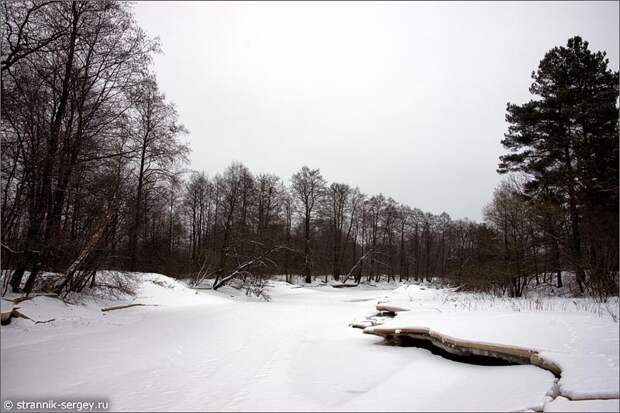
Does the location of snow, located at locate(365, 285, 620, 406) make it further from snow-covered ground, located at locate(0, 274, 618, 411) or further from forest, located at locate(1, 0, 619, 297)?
forest, located at locate(1, 0, 619, 297)

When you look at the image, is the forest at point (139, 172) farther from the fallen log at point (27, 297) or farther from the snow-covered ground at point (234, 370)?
the snow-covered ground at point (234, 370)

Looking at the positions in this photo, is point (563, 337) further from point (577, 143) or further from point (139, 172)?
point (139, 172)

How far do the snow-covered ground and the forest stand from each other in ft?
8.09

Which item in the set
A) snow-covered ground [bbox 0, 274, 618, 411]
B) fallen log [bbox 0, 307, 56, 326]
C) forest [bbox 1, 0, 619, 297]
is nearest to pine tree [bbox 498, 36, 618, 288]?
forest [bbox 1, 0, 619, 297]

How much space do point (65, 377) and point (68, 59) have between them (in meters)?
9.47

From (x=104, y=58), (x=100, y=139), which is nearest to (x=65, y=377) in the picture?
(x=100, y=139)

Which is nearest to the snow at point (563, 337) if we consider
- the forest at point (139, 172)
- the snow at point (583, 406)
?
the snow at point (583, 406)

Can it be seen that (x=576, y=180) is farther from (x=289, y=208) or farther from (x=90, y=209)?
(x=289, y=208)

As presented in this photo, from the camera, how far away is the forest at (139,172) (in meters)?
8.64

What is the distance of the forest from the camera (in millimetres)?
8641

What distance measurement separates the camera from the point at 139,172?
18719 millimetres

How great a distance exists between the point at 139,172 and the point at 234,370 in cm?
1632

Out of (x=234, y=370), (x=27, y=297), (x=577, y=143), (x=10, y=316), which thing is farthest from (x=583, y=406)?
(x=577, y=143)

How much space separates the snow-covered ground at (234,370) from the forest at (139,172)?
247 centimetres
